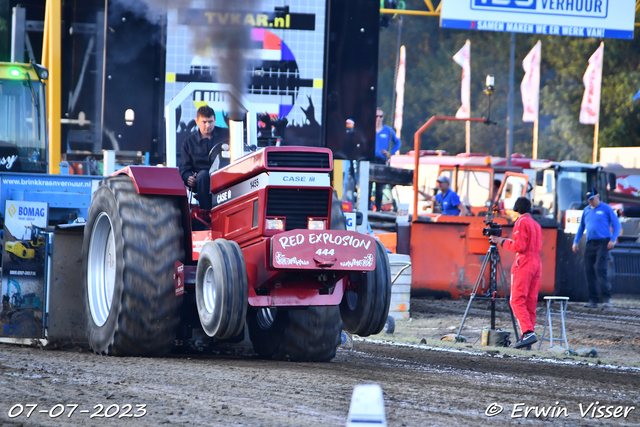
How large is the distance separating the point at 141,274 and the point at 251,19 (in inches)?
150

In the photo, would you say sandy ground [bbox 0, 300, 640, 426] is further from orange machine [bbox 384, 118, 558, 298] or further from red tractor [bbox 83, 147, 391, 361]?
orange machine [bbox 384, 118, 558, 298]

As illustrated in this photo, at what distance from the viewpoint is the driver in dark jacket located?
7.39 metres

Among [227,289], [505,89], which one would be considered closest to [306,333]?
[227,289]

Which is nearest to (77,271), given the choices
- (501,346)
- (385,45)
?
(501,346)

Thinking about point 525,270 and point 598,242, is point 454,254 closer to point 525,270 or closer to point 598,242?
point 598,242

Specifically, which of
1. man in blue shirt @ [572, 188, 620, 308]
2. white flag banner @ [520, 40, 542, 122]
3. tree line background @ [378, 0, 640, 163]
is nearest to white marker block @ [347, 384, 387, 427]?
man in blue shirt @ [572, 188, 620, 308]

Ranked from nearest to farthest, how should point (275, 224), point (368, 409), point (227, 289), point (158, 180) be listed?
point (368, 409) → point (227, 289) → point (275, 224) → point (158, 180)

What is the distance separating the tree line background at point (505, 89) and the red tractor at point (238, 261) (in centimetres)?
3429

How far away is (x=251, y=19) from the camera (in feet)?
31.4

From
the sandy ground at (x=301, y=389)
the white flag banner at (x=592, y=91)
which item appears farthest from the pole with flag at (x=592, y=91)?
the sandy ground at (x=301, y=389)

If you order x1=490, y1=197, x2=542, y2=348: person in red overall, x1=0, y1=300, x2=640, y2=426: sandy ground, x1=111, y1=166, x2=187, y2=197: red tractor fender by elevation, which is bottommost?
x1=0, y1=300, x2=640, y2=426: sandy ground

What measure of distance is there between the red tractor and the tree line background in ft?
113

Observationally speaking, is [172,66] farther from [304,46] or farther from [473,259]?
[473,259]

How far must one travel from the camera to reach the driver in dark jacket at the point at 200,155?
24.2 ft
